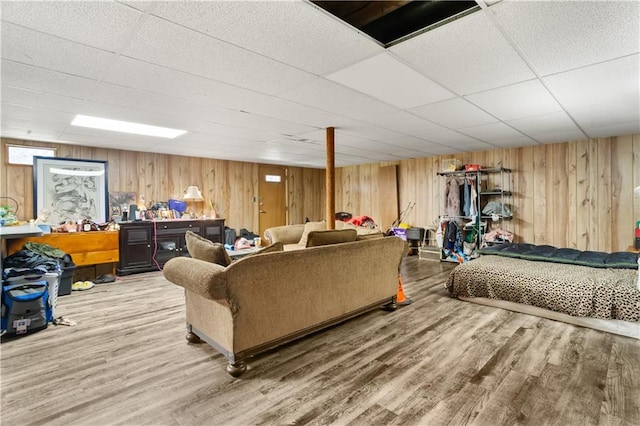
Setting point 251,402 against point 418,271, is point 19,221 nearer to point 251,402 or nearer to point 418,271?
point 251,402

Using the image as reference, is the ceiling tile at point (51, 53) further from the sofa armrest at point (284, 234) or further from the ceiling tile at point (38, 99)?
the sofa armrest at point (284, 234)

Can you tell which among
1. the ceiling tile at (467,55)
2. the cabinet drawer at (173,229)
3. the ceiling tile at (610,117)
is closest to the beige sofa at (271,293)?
the ceiling tile at (467,55)

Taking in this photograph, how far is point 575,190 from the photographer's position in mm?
5223

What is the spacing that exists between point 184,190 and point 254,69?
474 centimetres

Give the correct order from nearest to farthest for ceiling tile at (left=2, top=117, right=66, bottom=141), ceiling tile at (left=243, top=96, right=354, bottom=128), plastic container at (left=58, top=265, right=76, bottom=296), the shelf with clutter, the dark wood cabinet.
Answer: ceiling tile at (left=243, top=96, right=354, bottom=128)
ceiling tile at (left=2, top=117, right=66, bottom=141)
plastic container at (left=58, top=265, right=76, bottom=296)
the dark wood cabinet
the shelf with clutter

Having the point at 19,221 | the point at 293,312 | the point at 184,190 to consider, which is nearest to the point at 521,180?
the point at 293,312

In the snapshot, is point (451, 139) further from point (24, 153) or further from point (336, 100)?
point (24, 153)

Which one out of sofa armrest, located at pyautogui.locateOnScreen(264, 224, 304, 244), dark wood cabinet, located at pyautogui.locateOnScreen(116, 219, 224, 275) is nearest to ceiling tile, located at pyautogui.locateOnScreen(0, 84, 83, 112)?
dark wood cabinet, located at pyautogui.locateOnScreen(116, 219, 224, 275)

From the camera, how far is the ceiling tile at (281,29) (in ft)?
5.39

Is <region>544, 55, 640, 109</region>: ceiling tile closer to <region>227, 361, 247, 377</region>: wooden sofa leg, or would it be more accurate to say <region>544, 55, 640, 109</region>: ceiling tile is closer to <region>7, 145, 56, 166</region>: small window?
<region>227, 361, 247, 377</region>: wooden sofa leg

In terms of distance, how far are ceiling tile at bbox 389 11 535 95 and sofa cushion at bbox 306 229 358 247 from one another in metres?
1.56

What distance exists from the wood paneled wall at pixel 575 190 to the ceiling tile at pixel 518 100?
2.41 metres

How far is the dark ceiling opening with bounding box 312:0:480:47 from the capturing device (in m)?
1.85

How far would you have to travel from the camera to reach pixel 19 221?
15.3 ft
